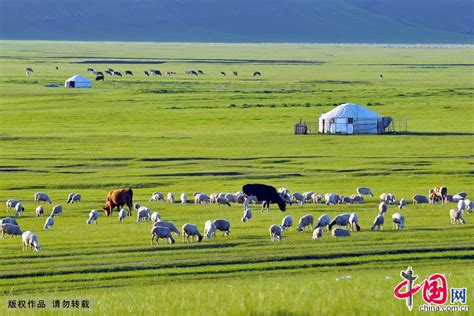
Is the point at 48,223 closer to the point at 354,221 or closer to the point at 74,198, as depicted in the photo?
the point at 74,198

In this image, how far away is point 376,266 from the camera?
2503 centimetres

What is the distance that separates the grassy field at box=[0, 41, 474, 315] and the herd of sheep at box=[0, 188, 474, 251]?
1.45 feet

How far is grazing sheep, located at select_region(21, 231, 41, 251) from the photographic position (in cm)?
2816

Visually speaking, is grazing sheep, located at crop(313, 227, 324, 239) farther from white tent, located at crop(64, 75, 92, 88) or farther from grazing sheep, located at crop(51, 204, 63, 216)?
white tent, located at crop(64, 75, 92, 88)

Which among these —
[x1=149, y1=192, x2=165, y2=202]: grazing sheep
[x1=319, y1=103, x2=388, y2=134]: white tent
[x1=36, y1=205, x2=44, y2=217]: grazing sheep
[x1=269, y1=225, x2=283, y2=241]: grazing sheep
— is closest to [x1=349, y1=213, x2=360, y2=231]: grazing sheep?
[x1=269, y1=225, x2=283, y2=241]: grazing sheep

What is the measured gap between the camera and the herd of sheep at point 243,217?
29.9 metres

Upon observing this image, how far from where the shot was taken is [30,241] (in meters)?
28.4

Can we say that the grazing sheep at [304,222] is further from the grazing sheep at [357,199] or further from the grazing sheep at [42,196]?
the grazing sheep at [42,196]

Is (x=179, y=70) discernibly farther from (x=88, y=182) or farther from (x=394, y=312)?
(x=394, y=312)

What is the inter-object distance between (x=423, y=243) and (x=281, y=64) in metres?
160

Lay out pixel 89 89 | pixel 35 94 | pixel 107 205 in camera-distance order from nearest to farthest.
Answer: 1. pixel 107 205
2. pixel 35 94
3. pixel 89 89

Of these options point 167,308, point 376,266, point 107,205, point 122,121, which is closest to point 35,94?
point 122,121

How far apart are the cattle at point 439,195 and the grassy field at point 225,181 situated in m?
1.47

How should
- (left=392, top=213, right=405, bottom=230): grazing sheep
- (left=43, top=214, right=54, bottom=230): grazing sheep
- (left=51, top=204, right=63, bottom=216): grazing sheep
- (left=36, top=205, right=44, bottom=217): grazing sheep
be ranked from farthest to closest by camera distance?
(left=36, top=205, right=44, bottom=217): grazing sheep → (left=51, top=204, right=63, bottom=216): grazing sheep → (left=43, top=214, right=54, bottom=230): grazing sheep → (left=392, top=213, right=405, bottom=230): grazing sheep
